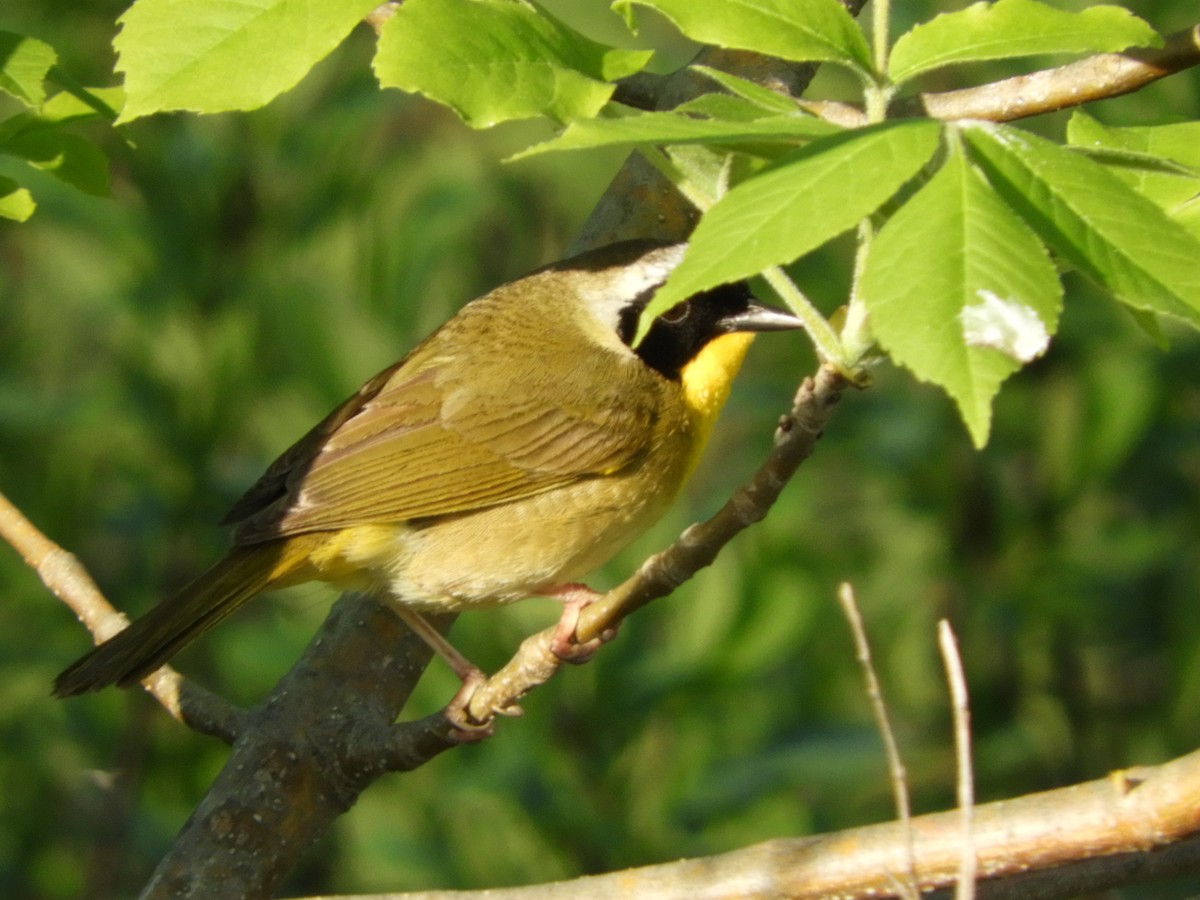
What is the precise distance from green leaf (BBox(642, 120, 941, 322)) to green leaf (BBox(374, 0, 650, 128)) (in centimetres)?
31

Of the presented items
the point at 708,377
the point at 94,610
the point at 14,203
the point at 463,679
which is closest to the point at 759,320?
the point at 708,377

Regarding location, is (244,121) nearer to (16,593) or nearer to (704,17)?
(16,593)

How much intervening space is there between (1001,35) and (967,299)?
1.40ft

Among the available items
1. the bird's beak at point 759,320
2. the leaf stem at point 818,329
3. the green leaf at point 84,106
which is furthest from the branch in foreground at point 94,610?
the leaf stem at point 818,329

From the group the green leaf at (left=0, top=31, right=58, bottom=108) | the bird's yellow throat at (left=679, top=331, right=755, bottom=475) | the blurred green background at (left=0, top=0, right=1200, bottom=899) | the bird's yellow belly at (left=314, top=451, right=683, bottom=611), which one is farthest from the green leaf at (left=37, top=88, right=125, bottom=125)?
the blurred green background at (left=0, top=0, right=1200, bottom=899)

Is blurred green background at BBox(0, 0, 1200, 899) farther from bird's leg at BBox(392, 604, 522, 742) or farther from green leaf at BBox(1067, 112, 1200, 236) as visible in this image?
green leaf at BBox(1067, 112, 1200, 236)

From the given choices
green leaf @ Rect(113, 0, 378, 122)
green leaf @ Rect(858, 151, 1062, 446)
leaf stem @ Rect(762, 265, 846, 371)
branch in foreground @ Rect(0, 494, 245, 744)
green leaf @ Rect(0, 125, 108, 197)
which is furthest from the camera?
branch in foreground @ Rect(0, 494, 245, 744)

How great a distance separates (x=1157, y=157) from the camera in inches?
62.9

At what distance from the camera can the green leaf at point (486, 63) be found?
1.54m

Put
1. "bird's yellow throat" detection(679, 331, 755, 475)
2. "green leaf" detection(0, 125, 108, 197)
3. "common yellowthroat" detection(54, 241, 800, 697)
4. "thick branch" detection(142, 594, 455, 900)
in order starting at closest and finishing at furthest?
"green leaf" detection(0, 125, 108, 197) → "thick branch" detection(142, 594, 455, 900) → "common yellowthroat" detection(54, 241, 800, 697) → "bird's yellow throat" detection(679, 331, 755, 475)

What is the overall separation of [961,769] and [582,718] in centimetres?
239

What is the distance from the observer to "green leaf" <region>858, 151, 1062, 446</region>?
1253 mm

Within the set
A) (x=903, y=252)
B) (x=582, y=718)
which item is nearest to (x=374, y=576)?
(x=582, y=718)

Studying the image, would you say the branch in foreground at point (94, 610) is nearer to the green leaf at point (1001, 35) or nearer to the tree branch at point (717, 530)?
the tree branch at point (717, 530)
